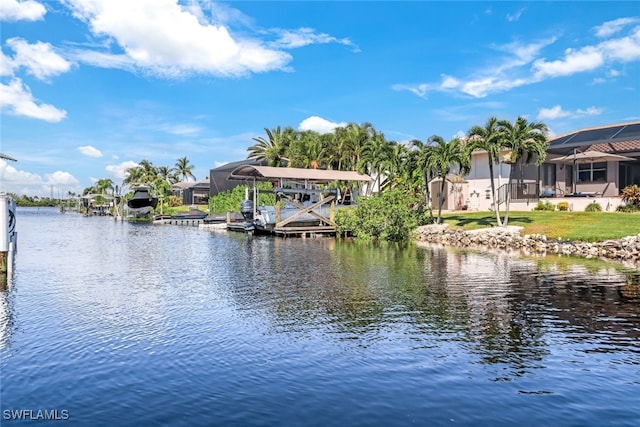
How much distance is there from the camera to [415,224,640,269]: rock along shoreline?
92.2 ft

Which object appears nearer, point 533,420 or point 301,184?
point 533,420

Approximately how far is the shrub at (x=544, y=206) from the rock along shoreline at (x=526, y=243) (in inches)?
364

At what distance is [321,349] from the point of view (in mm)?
10875

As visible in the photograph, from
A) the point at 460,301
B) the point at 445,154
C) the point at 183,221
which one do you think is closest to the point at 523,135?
the point at 445,154

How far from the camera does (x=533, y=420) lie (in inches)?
300

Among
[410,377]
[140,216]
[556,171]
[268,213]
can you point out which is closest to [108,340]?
[410,377]

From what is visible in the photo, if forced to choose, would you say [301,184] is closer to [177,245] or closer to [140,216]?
[177,245]

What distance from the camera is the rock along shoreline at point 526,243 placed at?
92.2ft

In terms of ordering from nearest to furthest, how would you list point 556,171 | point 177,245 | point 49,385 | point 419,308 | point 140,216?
point 49,385, point 419,308, point 177,245, point 556,171, point 140,216

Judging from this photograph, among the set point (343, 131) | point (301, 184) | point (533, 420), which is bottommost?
point (533, 420)

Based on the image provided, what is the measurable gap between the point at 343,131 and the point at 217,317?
53941 mm

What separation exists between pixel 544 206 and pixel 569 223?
316 inches

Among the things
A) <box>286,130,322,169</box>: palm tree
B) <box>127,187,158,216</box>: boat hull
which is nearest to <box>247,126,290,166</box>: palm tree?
<box>286,130,322,169</box>: palm tree

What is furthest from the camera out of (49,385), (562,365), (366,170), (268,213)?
(366,170)
